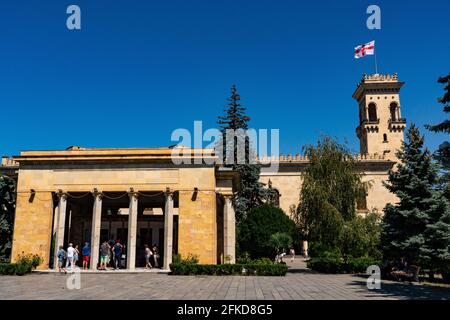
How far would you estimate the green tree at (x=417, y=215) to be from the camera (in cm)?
1975

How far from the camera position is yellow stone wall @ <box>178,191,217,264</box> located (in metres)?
25.1

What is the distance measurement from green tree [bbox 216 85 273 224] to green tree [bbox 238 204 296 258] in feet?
15.1

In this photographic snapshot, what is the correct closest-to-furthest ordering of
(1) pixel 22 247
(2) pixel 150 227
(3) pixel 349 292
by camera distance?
(3) pixel 349 292
(1) pixel 22 247
(2) pixel 150 227

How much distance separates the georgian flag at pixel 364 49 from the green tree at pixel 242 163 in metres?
19.8

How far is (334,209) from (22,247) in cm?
2061

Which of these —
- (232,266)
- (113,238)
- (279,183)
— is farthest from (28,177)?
(279,183)

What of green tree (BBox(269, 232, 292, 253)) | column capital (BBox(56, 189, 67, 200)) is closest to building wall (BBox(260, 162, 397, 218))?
green tree (BBox(269, 232, 292, 253))

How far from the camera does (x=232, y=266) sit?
2305 cm

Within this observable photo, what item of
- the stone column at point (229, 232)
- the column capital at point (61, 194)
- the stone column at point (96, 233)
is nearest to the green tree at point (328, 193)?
the stone column at point (229, 232)

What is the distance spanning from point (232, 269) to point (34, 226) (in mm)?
13440

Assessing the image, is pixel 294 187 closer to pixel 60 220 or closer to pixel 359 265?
pixel 359 265

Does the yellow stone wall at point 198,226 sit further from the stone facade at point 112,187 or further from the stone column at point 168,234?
the stone column at point 168,234
